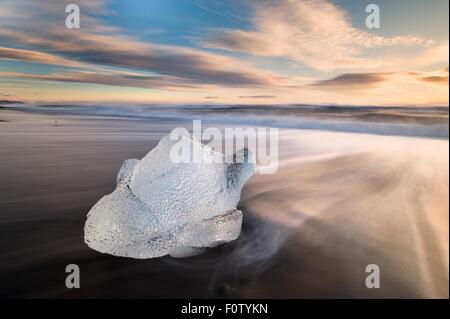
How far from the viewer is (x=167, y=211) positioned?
1558mm

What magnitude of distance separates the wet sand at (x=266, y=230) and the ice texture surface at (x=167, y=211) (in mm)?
113

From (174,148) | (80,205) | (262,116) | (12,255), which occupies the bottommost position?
(12,255)

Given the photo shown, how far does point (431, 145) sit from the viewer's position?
4473 millimetres

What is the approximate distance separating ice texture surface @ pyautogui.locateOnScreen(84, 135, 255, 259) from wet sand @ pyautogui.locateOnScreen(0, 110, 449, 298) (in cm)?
11

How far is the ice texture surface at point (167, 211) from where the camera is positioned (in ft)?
4.98

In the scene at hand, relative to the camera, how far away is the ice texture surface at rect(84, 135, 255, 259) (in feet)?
4.98

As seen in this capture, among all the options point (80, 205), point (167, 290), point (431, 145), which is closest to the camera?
point (167, 290)

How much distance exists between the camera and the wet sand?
1.54 m

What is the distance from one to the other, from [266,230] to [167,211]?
73 cm

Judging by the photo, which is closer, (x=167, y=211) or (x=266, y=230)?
(x=167, y=211)

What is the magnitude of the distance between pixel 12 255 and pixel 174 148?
1.10 meters
